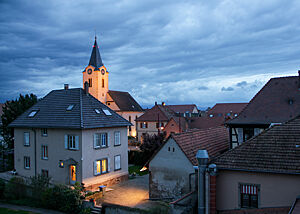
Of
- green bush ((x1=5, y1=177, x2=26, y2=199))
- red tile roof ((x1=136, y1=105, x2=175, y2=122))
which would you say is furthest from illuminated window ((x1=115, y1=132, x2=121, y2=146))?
red tile roof ((x1=136, y1=105, x2=175, y2=122))

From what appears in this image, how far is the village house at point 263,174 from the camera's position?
39.3 feet

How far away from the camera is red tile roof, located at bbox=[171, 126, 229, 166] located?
18.5 meters

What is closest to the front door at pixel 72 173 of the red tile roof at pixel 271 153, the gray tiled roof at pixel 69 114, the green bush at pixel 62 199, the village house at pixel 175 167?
the gray tiled roof at pixel 69 114

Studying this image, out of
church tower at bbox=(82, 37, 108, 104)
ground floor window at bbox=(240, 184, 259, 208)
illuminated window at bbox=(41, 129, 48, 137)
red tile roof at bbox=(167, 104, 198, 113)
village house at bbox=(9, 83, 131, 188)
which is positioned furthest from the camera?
red tile roof at bbox=(167, 104, 198, 113)

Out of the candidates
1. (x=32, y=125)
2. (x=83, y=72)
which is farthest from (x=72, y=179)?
(x=83, y=72)

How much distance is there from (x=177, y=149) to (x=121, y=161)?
1045 cm

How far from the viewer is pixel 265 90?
23000 millimetres

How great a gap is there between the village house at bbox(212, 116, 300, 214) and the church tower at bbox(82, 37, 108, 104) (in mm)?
46589

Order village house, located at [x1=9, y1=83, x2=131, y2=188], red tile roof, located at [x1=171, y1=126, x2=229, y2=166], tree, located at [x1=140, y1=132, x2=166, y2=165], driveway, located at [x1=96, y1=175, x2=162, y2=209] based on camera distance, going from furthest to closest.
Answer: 1. tree, located at [x1=140, y1=132, x2=166, y2=165]
2. village house, located at [x1=9, y1=83, x2=131, y2=188]
3. driveway, located at [x1=96, y1=175, x2=162, y2=209]
4. red tile roof, located at [x1=171, y1=126, x2=229, y2=166]

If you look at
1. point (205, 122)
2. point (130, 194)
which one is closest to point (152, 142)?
point (130, 194)

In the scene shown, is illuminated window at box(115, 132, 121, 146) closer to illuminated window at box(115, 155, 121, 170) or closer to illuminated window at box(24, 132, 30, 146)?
illuminated window at box(115, 155, 121, 170)

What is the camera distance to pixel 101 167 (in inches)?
974

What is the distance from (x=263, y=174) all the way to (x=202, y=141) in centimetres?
863

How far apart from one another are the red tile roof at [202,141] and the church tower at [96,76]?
121 ft
